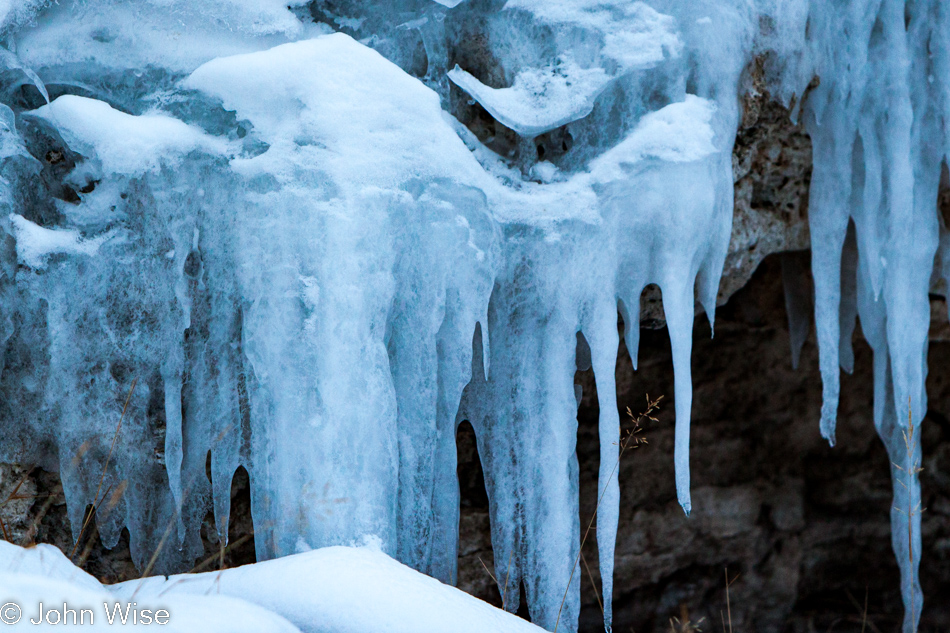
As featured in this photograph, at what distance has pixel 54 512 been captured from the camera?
2.06 metres

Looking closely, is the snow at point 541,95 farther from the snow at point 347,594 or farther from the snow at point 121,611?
the snow at point 121,611

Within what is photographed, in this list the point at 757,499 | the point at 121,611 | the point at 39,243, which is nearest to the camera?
the point at 121,611

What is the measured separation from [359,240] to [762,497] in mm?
2626

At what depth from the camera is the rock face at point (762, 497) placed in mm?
3406

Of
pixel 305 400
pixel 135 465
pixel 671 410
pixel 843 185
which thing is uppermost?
pixel 843 185

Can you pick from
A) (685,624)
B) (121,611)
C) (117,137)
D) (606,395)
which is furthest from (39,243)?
(685,624)

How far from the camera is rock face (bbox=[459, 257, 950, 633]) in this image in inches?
134

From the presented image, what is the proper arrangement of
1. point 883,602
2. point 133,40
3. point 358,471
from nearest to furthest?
point 358,471 → point 133,40 → point 883,602

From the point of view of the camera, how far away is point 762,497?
12.3ft

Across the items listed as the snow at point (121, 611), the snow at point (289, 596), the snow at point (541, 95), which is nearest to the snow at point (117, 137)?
the snow at point (541, 95)

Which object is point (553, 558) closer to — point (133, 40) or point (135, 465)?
point (135, 465)

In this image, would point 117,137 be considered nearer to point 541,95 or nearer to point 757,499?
point 541,95

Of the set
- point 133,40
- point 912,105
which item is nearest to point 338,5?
point 133,40

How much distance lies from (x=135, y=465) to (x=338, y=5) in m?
1.19
